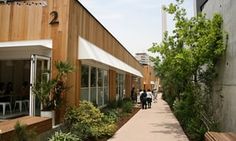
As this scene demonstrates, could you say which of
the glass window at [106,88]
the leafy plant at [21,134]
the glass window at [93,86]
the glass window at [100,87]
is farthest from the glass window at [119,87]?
the leafy plant at [21,134]

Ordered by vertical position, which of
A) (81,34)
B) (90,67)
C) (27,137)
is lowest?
(27,137)

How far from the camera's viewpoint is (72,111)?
37.2 ft

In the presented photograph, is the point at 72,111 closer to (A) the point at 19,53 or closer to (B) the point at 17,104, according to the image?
(A) the point at 19,53

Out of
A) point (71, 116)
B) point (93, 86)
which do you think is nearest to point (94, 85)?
point (93, 86)

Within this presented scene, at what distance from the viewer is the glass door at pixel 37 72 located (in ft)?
34.4

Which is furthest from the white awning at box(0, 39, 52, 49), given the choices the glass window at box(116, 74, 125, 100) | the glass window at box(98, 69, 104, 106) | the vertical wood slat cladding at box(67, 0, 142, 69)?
the glass window at box(116, 74, 125, 100)

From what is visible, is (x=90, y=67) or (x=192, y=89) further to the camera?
(x=90, y=67)

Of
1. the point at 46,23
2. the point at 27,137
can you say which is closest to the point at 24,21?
the point at 46,23

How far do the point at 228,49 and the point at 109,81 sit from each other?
1089 centimetres

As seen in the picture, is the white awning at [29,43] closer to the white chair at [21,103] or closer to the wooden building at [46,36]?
the wooden building at [46,36]

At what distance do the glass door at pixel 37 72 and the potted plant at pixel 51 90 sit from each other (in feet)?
0.63

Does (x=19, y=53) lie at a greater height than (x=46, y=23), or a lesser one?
lesser

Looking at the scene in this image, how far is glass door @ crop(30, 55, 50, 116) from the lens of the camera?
10500 millimetres

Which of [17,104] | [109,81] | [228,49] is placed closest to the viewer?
[228,49]
